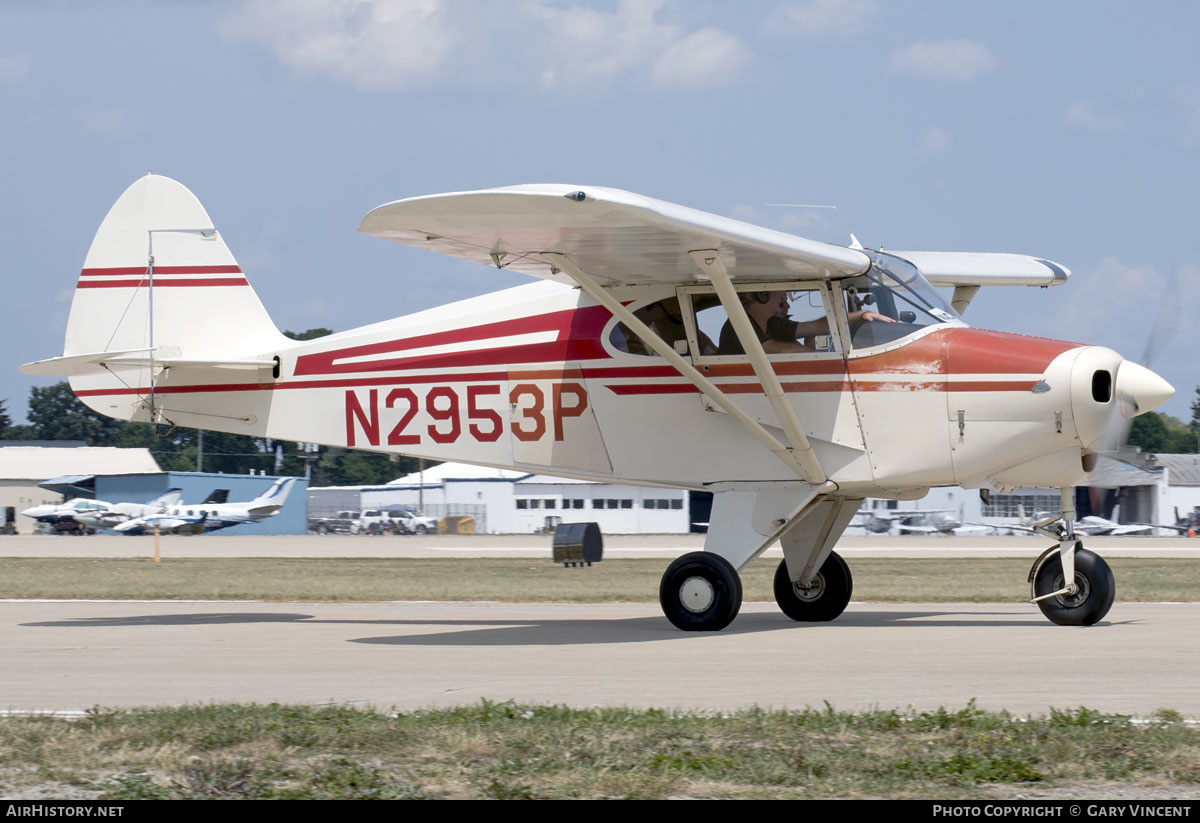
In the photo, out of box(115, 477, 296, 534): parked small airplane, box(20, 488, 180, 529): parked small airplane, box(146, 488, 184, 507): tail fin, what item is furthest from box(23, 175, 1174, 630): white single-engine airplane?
box(146, 488, 184, 507): tail fin

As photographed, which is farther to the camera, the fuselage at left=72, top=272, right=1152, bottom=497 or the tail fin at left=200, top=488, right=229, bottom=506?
the tail fin at left=200, top=488, right=229, bottom=506

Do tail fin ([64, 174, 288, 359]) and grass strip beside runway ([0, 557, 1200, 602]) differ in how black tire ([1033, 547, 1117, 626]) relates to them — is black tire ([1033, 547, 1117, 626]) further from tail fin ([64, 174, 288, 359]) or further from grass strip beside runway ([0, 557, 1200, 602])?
tail fin ([64, 174, 288, 359])

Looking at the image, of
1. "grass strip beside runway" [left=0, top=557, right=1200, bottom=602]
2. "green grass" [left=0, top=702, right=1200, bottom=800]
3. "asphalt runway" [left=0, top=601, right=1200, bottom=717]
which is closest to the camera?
"green grass" [left=0, top=702, right=1200, bottom=800]

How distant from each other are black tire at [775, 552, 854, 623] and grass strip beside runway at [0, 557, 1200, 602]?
149 inches

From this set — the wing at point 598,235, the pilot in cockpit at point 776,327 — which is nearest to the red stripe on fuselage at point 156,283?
the wing at point 598,235

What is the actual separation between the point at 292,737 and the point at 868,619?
9014 millimetres

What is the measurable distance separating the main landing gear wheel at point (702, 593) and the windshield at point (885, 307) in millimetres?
2428

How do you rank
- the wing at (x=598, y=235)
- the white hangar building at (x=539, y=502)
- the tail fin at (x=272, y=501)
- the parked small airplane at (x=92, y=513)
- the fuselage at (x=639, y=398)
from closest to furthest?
the wing at (x=598, y=235) < the fuselage at (x=639, y=398) < the parked small airplane at (x=92, y=513) < the tail fin at (x=272, y=501) < the white hangar building at (x=539, y=502)

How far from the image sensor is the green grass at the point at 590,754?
510 cm

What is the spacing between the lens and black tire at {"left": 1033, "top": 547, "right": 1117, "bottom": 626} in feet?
38.4

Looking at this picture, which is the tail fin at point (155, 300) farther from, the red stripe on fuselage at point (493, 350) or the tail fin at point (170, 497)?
the tail fin at point (170, 497)

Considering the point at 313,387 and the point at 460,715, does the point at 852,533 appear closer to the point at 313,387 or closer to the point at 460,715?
the point at 313,387

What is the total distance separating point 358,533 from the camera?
77.3 metres
